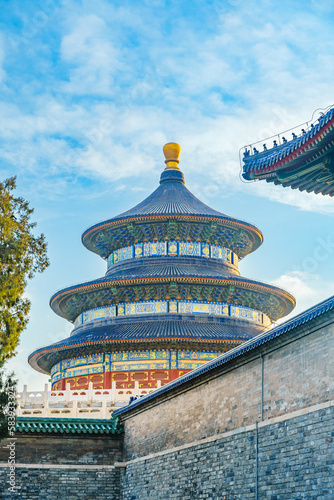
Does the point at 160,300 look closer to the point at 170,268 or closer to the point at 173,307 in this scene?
the point at 173,307

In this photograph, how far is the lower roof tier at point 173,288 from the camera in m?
38.3

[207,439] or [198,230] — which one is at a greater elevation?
[198,230]

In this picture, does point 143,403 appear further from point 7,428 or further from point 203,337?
point 203,337

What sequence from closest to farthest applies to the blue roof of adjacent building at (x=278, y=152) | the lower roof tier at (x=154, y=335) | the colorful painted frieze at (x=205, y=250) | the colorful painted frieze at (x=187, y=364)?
the blue roof of adjacent building at (x=278, y=152)
the lower roof tier at (x=154, y=335)
the colorful painted frieze at (x=187, y=364)
the colorful painted frieze at (x=205, y=250)

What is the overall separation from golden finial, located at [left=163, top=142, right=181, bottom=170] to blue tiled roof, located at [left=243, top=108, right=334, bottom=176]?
2732 centimetres

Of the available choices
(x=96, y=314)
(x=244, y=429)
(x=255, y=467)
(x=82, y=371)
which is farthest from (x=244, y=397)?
(x=96, y=314)

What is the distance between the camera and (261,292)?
40.1m

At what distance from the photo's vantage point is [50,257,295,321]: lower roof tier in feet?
126

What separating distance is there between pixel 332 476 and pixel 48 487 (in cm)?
1275

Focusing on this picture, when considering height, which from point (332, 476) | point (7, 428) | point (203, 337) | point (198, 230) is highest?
point (198, 230)

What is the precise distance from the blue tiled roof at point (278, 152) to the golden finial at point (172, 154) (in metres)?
27.3

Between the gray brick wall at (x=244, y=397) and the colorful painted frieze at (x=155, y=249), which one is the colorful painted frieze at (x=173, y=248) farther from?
the gray brick wall at (x=244, y=397)

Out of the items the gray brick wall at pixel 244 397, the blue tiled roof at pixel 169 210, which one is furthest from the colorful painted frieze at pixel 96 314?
the gray brick wall at pixel 244 397

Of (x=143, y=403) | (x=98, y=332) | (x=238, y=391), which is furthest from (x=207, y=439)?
(x=98, y=332)
